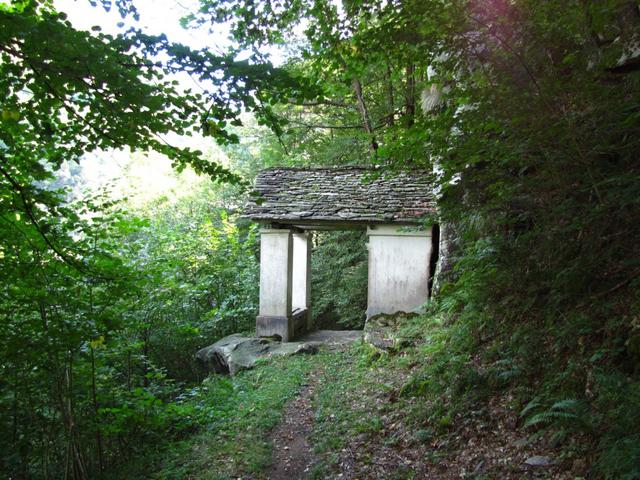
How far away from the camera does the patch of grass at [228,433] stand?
4562mm

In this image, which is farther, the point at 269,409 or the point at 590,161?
the point at 269,409

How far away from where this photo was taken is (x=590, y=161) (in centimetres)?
348

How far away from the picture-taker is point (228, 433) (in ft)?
17.9

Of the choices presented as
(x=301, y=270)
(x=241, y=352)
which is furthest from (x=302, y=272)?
(x=241, y=352)

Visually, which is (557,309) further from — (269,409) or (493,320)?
(269,409)

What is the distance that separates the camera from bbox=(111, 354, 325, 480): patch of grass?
456 cm

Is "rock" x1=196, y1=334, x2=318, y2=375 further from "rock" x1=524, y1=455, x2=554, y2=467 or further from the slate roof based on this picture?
"rock" x1=524, y1=455, x2=554, y2=467

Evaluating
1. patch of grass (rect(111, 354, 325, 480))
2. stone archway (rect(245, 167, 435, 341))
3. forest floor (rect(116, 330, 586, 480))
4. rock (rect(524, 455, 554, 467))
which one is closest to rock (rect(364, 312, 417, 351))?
forest floor (rect(116, 330, 586, 480))

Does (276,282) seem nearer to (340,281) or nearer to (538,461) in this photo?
(340,281)

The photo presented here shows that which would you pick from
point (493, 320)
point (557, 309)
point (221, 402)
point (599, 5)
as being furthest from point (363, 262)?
point (599, 5)

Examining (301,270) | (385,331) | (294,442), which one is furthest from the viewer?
(301,270)

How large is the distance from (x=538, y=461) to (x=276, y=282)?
27.3ft

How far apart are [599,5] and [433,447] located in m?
3.45

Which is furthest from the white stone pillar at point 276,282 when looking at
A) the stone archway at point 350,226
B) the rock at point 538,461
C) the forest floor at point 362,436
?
the rock at point 538,461
